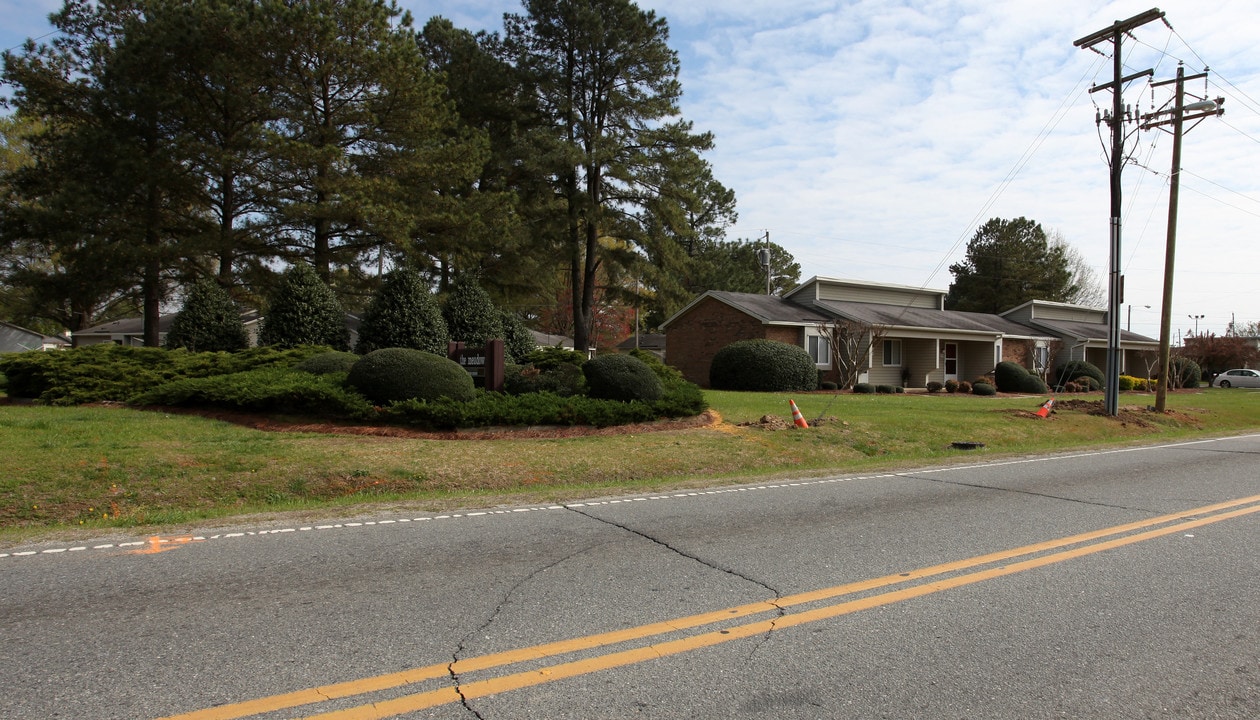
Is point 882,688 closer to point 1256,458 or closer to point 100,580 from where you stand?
point 100,580

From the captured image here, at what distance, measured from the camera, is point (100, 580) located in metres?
5.44

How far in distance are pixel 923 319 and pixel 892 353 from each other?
7.56ft

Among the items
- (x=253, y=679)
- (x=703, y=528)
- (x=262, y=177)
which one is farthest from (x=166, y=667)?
(x=262, y=177)

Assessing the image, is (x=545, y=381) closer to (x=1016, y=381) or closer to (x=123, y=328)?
(x=1016, y=381)

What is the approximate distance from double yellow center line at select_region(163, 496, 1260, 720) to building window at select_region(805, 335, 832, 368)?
2489cm

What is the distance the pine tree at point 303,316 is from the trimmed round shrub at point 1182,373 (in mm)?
38260

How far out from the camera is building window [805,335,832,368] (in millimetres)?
31688

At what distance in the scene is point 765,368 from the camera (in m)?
27.5

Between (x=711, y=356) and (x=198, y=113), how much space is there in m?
19.7

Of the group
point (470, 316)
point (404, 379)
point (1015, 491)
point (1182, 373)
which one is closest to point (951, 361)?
point (1182, 373)

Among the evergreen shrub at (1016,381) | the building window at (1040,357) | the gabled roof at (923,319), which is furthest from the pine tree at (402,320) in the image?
the building window at (1040,357)

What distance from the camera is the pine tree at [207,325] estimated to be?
20297 millimetres

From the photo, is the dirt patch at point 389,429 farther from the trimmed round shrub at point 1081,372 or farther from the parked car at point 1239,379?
the parked car at point 1239,379

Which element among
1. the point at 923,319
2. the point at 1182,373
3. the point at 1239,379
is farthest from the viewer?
the point at 1239,379
